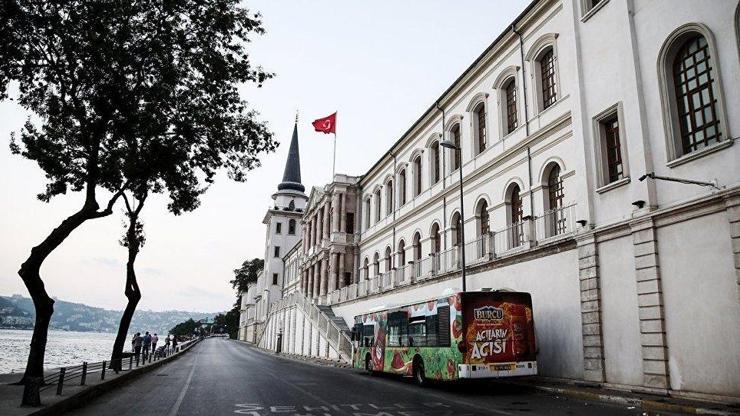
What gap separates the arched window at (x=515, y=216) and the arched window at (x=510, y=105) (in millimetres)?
2821

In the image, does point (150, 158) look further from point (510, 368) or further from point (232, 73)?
point (510, 368)

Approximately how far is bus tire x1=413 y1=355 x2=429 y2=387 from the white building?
4.01 meters

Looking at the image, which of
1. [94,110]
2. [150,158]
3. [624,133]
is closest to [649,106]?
[624,133]

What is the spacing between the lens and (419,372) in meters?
17.8

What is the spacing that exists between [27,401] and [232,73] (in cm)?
957

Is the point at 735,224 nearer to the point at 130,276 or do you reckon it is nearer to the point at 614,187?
the point at 614,187

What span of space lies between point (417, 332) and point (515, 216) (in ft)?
23.9

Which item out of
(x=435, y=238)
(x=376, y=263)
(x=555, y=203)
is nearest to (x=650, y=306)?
(x=555, y=203)

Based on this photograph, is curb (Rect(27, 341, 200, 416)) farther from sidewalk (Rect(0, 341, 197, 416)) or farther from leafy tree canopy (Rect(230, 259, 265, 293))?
leafy tree canopy (Rect(230, 259, 265, 293))

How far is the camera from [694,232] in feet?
41.1

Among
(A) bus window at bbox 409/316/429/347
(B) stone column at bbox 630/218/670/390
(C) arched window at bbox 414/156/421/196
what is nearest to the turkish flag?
(C) arched window at bbox 414/156/421/196

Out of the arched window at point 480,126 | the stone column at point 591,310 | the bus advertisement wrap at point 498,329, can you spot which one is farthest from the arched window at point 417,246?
the bus advertisement wrap at point 498,329

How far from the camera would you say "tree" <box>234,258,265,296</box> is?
120 meters

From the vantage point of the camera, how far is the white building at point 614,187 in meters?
12.2
